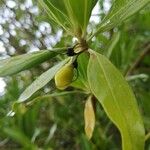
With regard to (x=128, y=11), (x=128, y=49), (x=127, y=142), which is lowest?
(x=128, y=49)

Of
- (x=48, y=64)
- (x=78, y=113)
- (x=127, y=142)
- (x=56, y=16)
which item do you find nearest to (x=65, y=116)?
(x=78, y=113)

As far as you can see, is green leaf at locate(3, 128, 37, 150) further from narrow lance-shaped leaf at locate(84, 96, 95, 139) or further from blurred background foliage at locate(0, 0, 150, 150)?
narrow lance-shaped leaf at locate(84, 96, 95, 139)

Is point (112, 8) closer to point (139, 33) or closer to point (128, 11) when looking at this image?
point (128, 11)

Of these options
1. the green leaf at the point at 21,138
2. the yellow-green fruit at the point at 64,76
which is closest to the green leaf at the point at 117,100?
the yellow-green fruit at the point at 64,76

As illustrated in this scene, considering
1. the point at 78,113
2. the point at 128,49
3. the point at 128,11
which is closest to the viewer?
the point at 128,11

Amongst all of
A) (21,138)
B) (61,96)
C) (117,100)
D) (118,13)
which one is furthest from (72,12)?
(61,96)

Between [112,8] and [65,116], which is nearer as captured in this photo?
[112,8]

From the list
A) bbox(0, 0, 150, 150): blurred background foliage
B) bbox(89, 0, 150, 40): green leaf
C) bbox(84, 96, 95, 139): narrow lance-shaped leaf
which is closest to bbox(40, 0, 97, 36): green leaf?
bbox(89, 0, 150, 40): green leaf

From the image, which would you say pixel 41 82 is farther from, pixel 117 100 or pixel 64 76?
pixel 117 100
